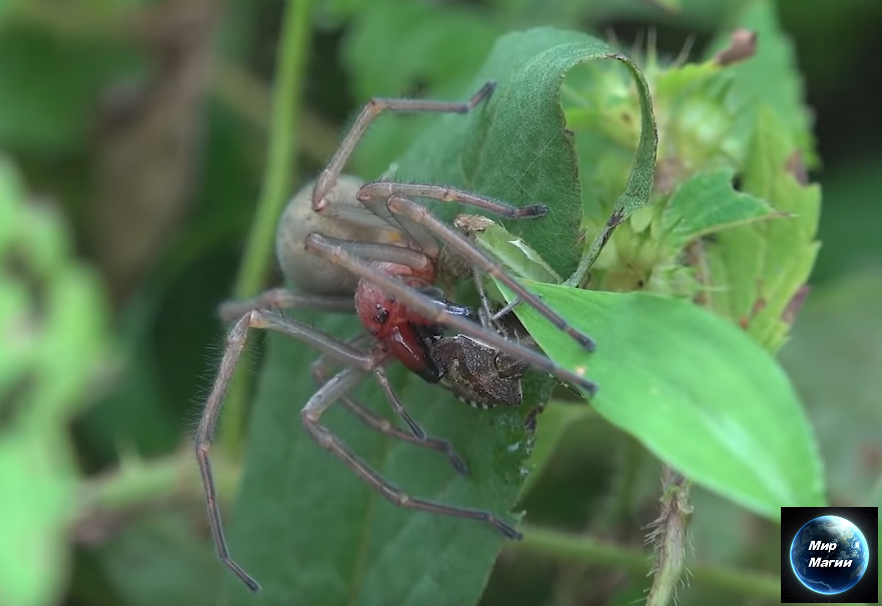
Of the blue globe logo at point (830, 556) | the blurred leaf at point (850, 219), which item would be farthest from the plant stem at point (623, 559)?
the blurred leaf at point (850, 219)

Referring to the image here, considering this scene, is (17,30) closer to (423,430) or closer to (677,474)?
(423,430)

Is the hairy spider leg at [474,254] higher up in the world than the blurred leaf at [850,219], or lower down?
higher up

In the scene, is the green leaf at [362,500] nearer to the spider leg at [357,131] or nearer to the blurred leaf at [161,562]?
the spider leg at [357,131]

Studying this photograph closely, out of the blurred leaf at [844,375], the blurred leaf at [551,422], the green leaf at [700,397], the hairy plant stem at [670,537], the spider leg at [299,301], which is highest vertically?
the green leaf at [700,397]

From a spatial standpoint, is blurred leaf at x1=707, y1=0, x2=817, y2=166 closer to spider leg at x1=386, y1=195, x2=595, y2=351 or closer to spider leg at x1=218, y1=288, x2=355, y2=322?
spider leg at x1=386, y1=195, x2=595, y2=351

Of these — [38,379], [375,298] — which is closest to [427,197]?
[375,298]

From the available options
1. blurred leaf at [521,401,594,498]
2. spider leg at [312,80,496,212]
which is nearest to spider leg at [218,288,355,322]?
spider leg at [312,80,496,212]

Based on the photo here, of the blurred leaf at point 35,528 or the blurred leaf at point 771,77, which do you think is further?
the blurred leaf at point 35,528
